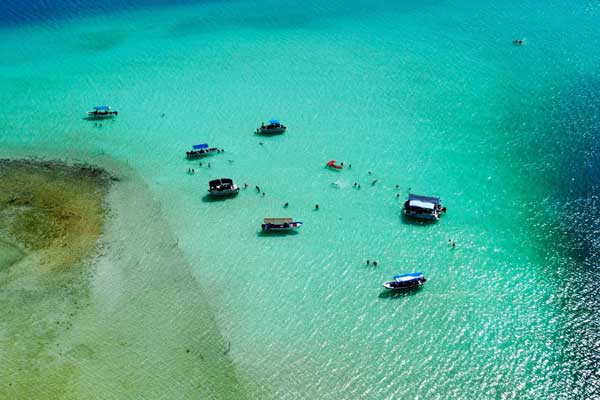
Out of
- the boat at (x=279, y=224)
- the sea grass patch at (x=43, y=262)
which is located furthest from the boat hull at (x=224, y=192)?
the sea grass patch at (x=43, y=262)

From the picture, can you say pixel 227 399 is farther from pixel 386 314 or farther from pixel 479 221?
pixel 479 221

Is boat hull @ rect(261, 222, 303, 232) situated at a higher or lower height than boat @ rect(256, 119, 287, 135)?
lower

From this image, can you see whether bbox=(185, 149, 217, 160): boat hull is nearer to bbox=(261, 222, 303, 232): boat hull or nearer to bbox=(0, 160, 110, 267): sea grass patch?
bbox=(0, 160, 110, 267): sea grass patch

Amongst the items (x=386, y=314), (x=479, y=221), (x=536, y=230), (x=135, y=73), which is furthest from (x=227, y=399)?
(x=135, y=73)

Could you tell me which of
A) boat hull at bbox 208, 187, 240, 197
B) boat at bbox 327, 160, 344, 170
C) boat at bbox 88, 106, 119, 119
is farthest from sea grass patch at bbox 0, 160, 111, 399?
boat at bbox 327, 160, 344, 170

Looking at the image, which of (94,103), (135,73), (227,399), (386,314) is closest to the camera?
(227,399)

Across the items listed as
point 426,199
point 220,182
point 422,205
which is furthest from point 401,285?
point 220,182

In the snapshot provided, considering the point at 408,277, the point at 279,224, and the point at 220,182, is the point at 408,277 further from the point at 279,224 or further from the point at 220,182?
the point at 220,182
